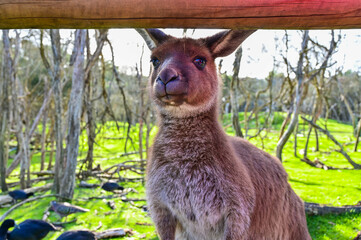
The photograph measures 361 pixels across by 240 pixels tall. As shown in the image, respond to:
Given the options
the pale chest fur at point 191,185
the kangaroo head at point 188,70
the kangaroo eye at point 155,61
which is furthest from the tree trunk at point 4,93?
the pale chest fur at point 191,185

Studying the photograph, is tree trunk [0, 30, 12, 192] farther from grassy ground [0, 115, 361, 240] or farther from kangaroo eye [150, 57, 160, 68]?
kangaroo eye [150, 57, 160, 68]

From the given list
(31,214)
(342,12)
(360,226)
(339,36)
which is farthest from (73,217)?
(339,36)

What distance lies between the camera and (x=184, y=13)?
Answer: 5.68 ft

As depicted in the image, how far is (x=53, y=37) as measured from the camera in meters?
5.68

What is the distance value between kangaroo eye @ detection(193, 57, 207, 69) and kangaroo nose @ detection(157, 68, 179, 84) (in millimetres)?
351

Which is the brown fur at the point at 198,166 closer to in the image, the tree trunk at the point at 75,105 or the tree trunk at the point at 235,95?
the tree trunk at the point at 75,105

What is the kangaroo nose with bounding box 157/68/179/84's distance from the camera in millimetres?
2225

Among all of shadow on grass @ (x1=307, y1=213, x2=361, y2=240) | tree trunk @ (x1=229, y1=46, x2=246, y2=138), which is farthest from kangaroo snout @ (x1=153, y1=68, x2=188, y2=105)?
tree trunk @ (x1=229, y1=46, x2=246, y2=138)

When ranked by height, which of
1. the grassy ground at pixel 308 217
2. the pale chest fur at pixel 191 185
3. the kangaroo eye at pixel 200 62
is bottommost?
the grassy ground at pixel 308 217

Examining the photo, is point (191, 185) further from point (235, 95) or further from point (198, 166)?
point (235, 95)

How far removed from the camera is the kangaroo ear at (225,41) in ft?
7.43

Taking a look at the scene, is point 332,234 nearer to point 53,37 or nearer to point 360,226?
point 360,226

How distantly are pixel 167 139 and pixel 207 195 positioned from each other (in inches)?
22.4

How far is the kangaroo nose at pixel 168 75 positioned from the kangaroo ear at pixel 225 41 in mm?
529
